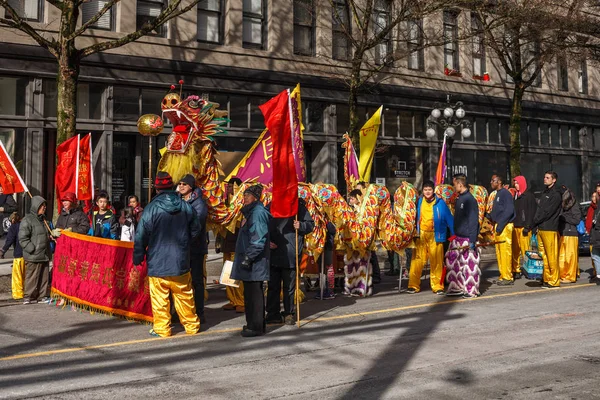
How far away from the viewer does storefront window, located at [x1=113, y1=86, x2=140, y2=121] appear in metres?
19.1

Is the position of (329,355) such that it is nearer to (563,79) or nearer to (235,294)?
(235,294)

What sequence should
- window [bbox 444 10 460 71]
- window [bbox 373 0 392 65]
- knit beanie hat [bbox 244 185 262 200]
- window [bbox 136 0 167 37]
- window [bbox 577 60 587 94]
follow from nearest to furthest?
knit beanie hat [bbox 244 185 262 200] < window [bbox 136 0 167 37] < window [bbox 373 0 392 65] < window [bbox 444 10 460 71] < window [bbox 577 60 587 94]

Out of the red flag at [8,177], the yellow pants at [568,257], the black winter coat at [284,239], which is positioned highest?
the red flag at [8,177]

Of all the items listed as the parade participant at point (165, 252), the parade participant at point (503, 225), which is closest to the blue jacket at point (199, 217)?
the parade participant at point (165, 252)

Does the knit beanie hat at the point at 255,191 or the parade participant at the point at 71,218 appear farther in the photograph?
the parade participant at the point at 71,218

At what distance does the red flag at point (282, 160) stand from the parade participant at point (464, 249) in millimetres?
3866

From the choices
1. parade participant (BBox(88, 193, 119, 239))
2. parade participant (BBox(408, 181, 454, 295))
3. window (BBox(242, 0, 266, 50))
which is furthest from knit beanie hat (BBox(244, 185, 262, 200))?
window (BBox(242, 0, 266, 50))

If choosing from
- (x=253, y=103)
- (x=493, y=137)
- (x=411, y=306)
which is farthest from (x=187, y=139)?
(x=493, y=137)

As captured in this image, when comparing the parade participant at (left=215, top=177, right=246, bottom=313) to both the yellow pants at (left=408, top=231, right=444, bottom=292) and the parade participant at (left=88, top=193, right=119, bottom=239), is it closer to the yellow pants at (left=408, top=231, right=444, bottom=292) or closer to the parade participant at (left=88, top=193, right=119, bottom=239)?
the parade participant at (left=88, top=193, right=119, bottom=239)

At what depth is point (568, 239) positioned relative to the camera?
13.3 meters

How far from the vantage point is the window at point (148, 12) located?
779 inches

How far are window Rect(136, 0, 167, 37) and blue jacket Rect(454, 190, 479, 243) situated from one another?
11570 millimetres

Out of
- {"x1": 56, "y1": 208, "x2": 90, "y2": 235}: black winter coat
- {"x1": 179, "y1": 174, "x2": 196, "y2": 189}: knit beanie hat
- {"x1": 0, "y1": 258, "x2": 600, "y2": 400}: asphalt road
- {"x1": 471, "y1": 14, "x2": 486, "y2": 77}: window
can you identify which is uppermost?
{"x1": 471, "y1": 14, "x2": 486, "y2": 77}: window

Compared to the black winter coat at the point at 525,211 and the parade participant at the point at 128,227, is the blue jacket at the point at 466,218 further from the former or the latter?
the parade participant at the point at 128,227
